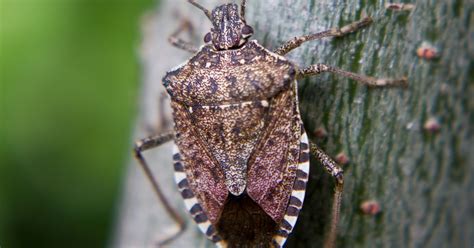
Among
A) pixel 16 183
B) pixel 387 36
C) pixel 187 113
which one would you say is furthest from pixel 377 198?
pixel 16 183

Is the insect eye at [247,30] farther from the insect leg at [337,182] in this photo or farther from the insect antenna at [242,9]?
Answer: the insect leg at [337,182]

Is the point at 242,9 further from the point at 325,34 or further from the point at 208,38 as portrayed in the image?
the point at 325,34

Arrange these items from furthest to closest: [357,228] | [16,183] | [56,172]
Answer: [56,172]
[16,183]
[357,228]

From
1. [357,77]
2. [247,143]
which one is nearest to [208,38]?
[247,143]

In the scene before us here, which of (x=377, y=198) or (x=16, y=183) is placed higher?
(x=377, y=198)

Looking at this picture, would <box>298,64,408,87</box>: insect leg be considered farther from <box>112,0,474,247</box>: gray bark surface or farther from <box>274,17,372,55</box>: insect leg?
<box>274,17,372,55</box>: insect leg

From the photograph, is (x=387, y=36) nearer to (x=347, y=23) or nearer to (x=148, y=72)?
(x=347, y=23)
